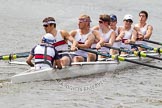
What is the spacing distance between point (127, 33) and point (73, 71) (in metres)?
4.12

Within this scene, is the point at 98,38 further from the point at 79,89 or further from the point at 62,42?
the point at 79,89

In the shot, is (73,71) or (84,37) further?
(84,37)

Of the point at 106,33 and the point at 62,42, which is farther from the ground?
the point at 106,33

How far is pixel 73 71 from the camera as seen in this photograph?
42.5 feet

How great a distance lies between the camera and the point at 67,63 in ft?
41.8

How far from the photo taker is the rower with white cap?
638 inches

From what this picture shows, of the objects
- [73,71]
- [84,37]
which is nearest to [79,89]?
[73,71]

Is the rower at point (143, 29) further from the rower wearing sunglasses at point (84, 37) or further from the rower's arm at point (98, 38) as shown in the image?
the rower wearing sunglasses at point (84, 37)

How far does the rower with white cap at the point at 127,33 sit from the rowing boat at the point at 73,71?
2.87 feet

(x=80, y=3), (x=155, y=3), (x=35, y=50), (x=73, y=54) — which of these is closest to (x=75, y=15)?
(x=80, y=3)

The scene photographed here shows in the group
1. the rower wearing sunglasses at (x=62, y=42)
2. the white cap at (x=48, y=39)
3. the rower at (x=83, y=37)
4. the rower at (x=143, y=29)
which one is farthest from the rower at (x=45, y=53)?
the rower at (x=143, y=29)

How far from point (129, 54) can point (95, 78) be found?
2.33 m

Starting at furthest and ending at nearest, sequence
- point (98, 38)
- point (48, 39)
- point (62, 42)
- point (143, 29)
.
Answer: point (143, 29)
point (98, 38)
point (62, 42)
point (48, 39)

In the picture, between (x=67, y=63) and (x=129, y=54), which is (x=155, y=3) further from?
(x=67, y=63)
